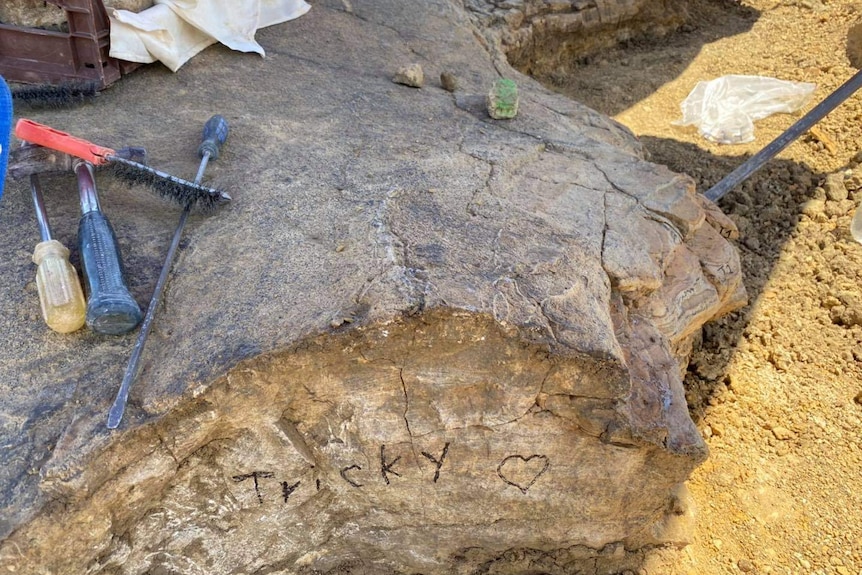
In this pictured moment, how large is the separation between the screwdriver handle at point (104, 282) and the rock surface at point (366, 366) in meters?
0.07

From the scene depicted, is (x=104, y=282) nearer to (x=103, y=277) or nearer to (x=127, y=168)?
(x=103, y=277)

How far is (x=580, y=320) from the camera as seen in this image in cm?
178

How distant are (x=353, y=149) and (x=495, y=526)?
4.38 ft

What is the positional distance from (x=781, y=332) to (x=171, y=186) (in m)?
2.68

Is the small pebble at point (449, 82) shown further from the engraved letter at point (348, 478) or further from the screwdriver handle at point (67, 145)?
the engraved letter at point (348, 478)

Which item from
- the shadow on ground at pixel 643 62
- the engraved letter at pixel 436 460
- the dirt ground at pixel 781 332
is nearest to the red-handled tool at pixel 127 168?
the engraved letter at pixel 436 460

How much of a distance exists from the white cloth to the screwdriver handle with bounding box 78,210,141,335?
50.1 inches

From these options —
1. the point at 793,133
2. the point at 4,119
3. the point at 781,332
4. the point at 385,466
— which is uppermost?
the point at 4,119

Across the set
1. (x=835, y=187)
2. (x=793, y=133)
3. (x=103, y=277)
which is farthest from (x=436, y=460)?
(x=835, y=187)

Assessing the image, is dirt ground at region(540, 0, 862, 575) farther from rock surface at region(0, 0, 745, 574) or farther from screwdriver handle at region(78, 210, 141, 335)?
screwdriver handle at region(78, 210, 141, 335)

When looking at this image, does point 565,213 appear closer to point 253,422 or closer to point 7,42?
point 253,422

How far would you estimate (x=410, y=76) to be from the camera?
3.05 m

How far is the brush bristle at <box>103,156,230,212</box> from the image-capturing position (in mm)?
2045

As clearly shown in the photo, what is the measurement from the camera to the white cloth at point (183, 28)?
2809 millimetres
